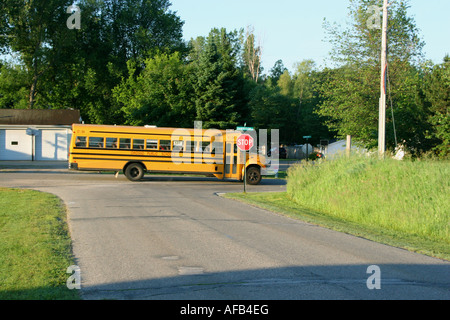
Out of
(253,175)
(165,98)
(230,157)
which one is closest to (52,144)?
(165,98)

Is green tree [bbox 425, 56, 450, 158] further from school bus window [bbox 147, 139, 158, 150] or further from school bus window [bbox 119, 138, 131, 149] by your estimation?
school bus window [bbox 119, 138, 131, 149]

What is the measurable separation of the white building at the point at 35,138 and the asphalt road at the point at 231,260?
31.4 m

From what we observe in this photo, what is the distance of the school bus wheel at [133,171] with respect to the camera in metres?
25.7

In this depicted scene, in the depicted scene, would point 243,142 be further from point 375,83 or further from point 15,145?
point 15,145

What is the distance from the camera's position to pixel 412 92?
89.1 ft

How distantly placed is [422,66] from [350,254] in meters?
22.2

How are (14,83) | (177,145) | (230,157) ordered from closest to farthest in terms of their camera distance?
(177,145)
(230,157)
(14,83)

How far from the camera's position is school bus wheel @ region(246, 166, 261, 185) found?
2711cm

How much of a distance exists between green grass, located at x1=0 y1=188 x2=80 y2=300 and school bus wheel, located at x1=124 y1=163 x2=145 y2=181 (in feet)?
37.4

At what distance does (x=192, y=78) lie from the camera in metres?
41.7

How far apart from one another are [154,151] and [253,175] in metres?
5.93

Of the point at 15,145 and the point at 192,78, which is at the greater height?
the point at 192,78
